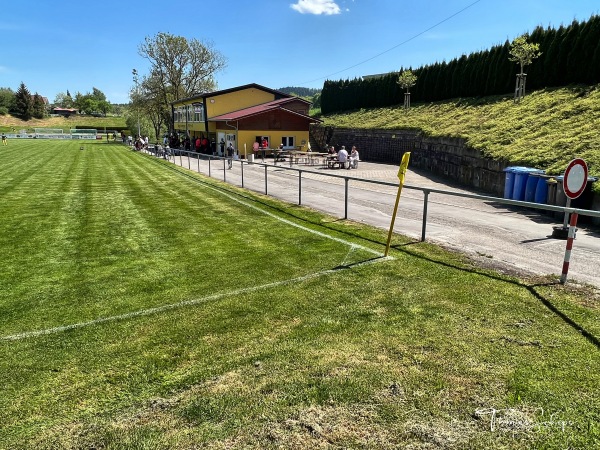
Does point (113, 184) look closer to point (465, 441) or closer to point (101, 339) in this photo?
point (101, 339)

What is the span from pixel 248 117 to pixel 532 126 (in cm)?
2539

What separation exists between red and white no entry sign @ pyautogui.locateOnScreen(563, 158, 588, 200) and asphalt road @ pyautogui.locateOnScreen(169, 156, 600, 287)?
126 cm

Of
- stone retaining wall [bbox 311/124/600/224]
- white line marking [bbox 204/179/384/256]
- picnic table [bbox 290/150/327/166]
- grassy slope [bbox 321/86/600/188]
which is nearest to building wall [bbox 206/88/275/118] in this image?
stone retaining wall [bbox 311/124/600/224]

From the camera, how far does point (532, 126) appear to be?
1891 centimetres

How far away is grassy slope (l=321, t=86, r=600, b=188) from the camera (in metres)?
14.2

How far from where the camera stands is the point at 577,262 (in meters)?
7.08

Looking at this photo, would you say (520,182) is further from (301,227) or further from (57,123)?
(57,123)

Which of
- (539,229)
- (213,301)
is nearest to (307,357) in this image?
(213,301)

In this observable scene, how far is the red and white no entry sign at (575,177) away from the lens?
20.6ft

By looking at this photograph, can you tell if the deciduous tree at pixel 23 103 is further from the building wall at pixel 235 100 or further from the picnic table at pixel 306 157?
the picnic table at pixel 306 157

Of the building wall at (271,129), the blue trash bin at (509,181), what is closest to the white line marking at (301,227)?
the blue trash bin at (509,181)

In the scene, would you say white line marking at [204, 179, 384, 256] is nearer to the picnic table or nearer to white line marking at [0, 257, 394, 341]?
white line marking at [0, 257, 394, 341]

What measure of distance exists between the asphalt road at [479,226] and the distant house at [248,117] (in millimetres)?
21721

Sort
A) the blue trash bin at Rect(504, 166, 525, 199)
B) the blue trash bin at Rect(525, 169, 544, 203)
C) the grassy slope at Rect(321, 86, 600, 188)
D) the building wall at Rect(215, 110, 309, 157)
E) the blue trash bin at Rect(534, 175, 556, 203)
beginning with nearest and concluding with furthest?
the blue trash bin at Rect(534, 175, 556, 203), the blue trash bin at Rect(525, 169, 544, 203), the blue trash bin at Rect(504, 166, 525, 199), the grassy slope at Rect(321, 86, 600, 188), the building wall at Rect(215, 110, 309, 157)
